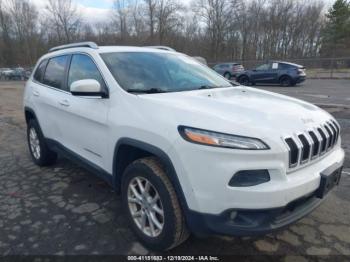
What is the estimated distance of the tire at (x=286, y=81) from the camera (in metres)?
18.2

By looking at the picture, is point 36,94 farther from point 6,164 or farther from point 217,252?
point 217,252

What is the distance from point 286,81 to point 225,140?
1801 centimetres

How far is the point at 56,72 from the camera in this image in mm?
4133

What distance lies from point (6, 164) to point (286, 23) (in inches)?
2024

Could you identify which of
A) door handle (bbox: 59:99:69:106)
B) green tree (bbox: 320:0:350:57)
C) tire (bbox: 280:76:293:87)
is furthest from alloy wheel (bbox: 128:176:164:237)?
green tree (bbox: 320:0:350:57)

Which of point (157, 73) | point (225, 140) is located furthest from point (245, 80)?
point (225, 140)

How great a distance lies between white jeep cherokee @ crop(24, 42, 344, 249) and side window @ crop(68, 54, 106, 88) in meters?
0.02

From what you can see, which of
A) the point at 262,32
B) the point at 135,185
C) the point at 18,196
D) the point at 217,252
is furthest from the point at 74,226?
the point at 262,32

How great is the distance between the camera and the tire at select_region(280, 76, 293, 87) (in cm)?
1822

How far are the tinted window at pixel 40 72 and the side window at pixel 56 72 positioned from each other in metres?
0.16

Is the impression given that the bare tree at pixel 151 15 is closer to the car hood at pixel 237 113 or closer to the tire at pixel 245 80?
the tire at pixel 245 80

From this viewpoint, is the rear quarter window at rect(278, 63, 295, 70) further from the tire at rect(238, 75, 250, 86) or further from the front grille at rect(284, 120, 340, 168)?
the front grille at rect(284, 120, 340, 168)

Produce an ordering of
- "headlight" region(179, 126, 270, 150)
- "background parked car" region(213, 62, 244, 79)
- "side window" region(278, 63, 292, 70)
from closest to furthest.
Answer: "headlight" region(179, 126, 270, 150) < "side window" region(278, 63, 292, 70) < "background parked car" region(213, 62, 244, 79)

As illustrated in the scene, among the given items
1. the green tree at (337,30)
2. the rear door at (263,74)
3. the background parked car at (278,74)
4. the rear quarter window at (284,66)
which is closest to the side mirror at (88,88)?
the background parked car at (278,74)
